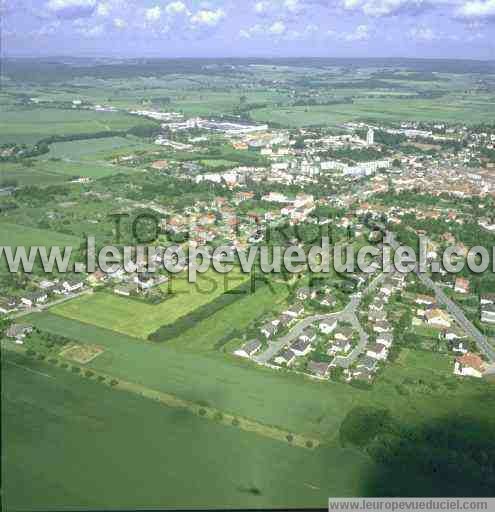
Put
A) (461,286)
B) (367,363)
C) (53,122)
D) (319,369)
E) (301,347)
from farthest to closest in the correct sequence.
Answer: (53,122) < (461,286) < (301,347) < (367,363) < (319,369)

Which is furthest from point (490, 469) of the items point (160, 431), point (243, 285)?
point (243, 285)

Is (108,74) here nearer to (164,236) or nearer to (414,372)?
(164,236)

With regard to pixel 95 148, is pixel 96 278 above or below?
Result: below

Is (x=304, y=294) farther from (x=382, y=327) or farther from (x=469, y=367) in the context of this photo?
(x=469, y=367)

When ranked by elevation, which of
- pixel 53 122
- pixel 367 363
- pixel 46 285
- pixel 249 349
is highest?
pixel 53 122

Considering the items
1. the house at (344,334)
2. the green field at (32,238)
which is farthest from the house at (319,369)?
the green field at (32,238)

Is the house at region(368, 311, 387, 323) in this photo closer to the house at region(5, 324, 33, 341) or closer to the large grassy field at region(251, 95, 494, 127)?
the house at region(5, 324, 33, 341)

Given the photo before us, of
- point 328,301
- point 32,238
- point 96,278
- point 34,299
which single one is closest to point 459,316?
point 328,301
